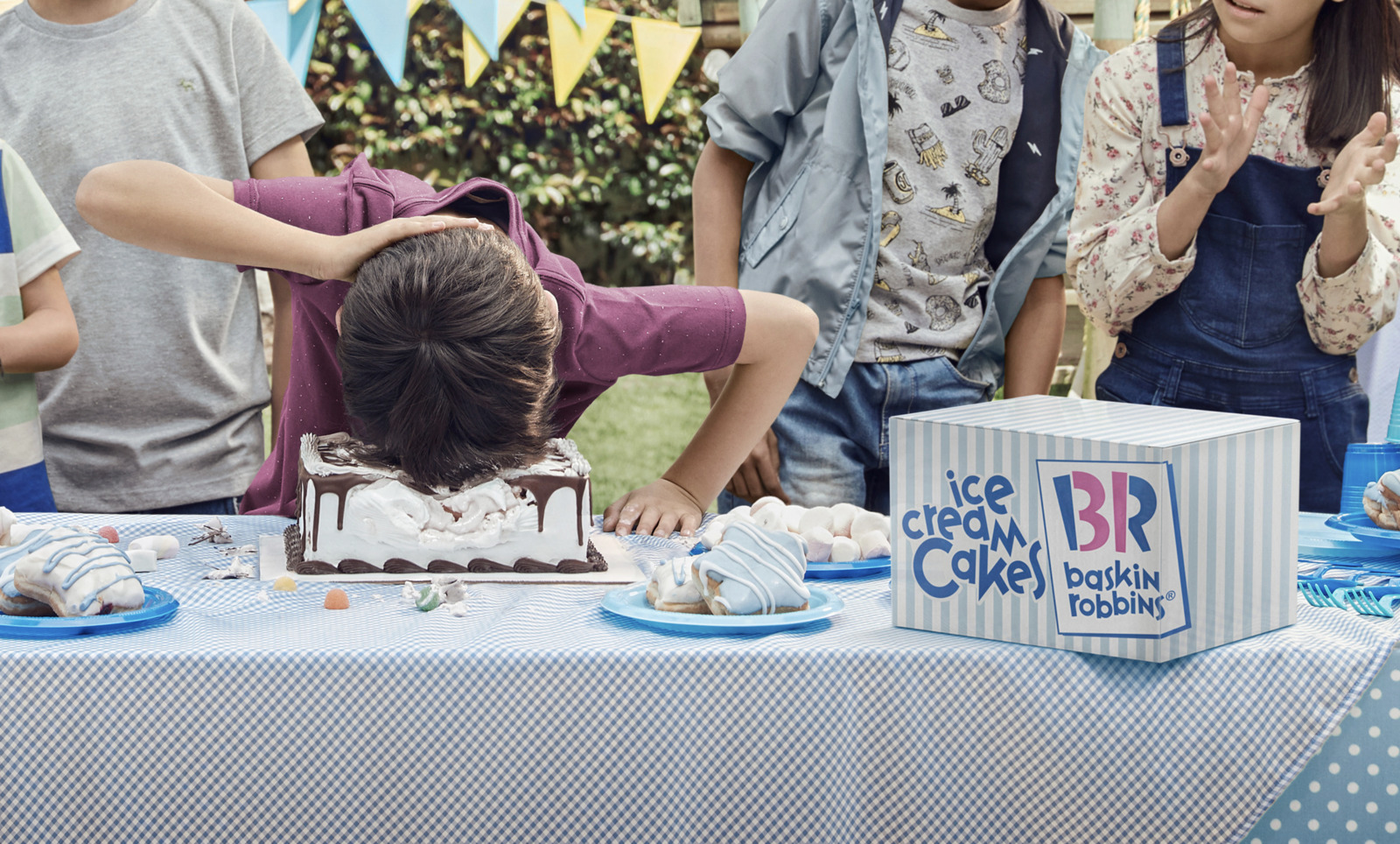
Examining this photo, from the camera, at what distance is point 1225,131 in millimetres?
1413

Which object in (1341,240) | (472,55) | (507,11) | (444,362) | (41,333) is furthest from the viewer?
(472,55)

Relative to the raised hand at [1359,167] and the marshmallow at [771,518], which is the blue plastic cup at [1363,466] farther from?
the marshmallow at [771,518]

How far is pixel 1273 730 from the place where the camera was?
2.72 ft

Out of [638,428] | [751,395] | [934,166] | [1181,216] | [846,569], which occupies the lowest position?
[638,428]

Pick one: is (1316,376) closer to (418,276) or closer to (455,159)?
(418,276)

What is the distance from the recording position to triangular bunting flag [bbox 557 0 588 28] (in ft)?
12.7

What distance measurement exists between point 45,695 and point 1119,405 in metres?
0.85

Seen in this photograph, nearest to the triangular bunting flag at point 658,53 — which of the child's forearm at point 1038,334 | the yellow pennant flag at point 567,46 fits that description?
the yellow pennant flag at point 567,46

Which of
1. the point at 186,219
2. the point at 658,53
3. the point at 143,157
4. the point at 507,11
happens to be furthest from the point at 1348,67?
the point at 507,11

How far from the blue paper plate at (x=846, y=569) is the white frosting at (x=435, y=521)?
14 centimetres

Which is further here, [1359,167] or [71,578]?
[1359,167]

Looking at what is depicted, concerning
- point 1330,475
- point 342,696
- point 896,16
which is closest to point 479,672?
point 342,696

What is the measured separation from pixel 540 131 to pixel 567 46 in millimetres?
1246

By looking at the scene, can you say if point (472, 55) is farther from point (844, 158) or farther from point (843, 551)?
point (843, 551)
